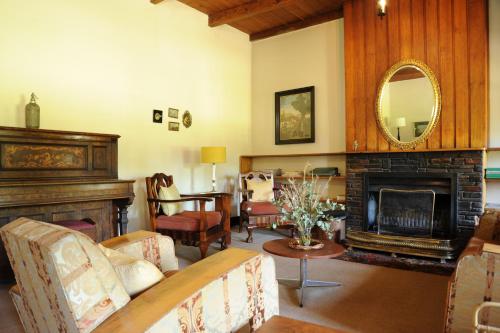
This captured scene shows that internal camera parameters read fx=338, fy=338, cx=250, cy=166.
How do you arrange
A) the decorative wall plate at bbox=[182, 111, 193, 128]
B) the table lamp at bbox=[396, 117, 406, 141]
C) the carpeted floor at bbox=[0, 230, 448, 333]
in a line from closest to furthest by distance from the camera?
the carpeted floor at bbox=[0, 230, 448, 333]
the table lamp at bbox=[396, 117, 406, 141]
the decorative wall plate at bbox=[182, 111, 193, 128]

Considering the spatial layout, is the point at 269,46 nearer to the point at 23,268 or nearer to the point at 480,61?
the point at 480,61

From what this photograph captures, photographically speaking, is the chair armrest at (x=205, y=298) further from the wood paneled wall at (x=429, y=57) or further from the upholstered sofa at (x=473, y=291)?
the wood paneled wall at (x=429, y=57)

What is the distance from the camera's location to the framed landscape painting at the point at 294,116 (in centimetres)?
561

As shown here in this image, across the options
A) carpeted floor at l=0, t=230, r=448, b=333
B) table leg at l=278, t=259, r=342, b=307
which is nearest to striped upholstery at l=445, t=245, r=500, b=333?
carpeted floor at l=0, t=230, r=448, b=333

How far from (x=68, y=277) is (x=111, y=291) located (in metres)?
0.15

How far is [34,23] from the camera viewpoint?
3469 mm

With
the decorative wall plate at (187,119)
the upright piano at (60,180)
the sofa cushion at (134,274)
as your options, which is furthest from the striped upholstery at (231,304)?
the decorative wall plate at (187,119)

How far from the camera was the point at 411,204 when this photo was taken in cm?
425

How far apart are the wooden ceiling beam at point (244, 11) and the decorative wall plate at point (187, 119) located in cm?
154

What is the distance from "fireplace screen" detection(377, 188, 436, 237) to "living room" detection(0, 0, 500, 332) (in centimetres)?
10

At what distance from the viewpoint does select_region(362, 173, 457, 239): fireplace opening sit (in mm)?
4043

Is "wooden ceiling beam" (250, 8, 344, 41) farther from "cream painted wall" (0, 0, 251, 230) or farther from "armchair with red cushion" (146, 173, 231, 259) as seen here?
"armchair with red cushion" (146, 173, 231, 259)

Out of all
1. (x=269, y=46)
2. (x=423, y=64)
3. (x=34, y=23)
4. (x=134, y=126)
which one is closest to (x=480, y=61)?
(x=423, y=64)

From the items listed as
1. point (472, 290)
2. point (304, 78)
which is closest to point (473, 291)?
point (472, 290)
